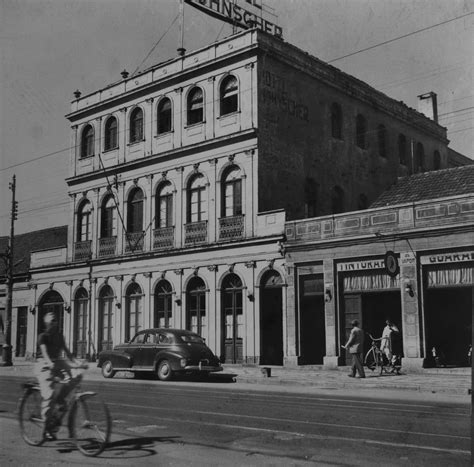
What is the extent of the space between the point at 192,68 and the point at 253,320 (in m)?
12.0

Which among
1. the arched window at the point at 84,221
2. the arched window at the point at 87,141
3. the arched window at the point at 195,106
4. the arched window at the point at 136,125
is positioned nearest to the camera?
the arched window at the point at 195,106

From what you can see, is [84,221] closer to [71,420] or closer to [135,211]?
[135,211]

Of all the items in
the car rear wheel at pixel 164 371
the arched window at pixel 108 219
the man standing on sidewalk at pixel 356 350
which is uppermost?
the arched window at pixel 108 219

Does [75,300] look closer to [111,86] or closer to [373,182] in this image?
[111,86]

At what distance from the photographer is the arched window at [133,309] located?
3338 centimetres

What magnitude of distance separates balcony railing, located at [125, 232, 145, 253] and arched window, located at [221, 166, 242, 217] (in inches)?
218

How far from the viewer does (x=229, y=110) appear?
3019 centimetres

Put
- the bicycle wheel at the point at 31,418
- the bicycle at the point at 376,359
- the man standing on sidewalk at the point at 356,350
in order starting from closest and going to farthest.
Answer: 1. the bicycle wheel at the point at 31,418
2. the man standing on sidewalk at the point at 356,350
3. the bicycle at the point at 376,359

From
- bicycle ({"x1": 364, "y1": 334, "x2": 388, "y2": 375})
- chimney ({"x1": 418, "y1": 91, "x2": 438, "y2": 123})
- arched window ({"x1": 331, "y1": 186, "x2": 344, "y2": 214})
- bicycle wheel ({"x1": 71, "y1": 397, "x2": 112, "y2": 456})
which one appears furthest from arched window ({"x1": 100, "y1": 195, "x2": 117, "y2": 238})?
bicycle wheel ({"x1": 71, "y1": 397, "x2": 112, "y2": 456})

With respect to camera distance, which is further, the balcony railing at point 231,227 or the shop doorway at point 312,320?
the balcony railing at point 231,227

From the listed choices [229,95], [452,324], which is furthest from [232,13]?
[452,324]

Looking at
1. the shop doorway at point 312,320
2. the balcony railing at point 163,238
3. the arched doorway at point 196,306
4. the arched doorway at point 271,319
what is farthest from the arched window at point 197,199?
the shop doorway at point 312,320

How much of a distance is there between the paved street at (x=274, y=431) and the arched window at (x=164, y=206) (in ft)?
55.4

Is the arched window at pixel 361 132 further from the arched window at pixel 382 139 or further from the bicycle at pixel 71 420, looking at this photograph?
the bicycle at pixel 71 420
